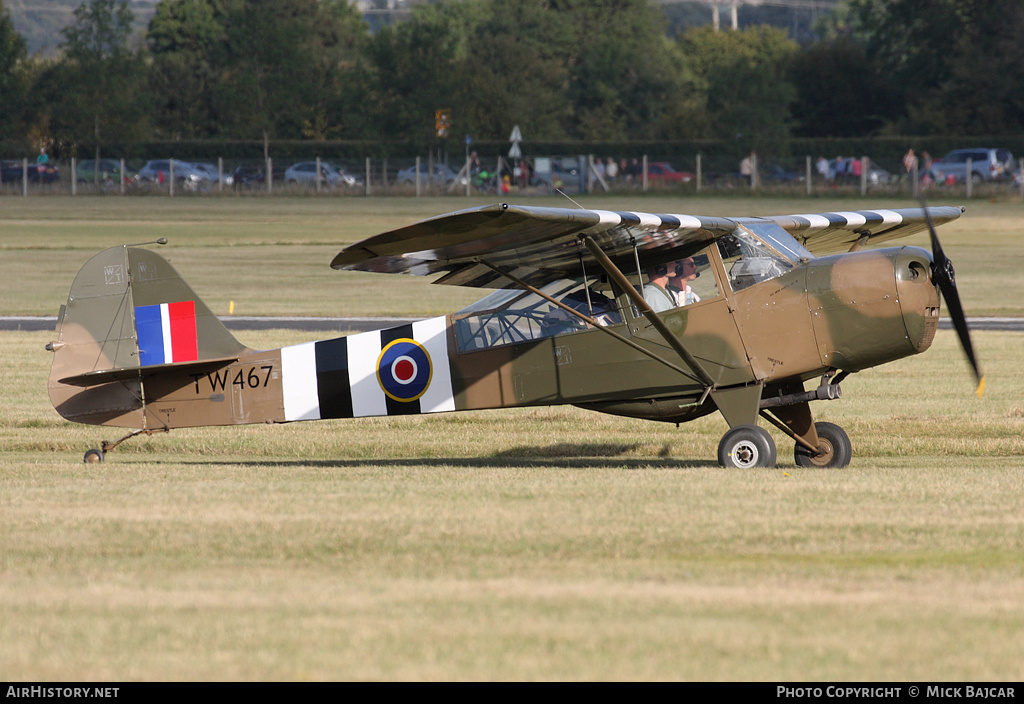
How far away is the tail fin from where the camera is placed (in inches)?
452

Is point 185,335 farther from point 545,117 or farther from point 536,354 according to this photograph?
point 545,117

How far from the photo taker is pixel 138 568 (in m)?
7.01

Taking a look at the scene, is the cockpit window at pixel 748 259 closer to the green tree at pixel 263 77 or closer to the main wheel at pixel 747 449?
the main wheel at pixel 747 449

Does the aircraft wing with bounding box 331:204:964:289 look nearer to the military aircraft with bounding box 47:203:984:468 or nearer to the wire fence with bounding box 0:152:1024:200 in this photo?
the military aircraft with bounding box 47:203:984:468

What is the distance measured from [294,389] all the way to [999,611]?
23.6ft

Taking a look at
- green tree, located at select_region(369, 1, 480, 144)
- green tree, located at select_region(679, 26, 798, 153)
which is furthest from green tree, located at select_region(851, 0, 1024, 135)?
green tree, located at select_region(369, 1, 480, 144)

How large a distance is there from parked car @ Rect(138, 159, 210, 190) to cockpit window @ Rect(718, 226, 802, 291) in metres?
63.9

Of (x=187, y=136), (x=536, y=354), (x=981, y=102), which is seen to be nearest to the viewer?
(x=536, y=354)

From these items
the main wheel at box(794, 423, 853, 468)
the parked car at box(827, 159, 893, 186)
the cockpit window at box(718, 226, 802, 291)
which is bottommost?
the main wheel at box(794, 423, 853, 468)

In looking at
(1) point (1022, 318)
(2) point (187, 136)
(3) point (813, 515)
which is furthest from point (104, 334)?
(2) point (187, 136)

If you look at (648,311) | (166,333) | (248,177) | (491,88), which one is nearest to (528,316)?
(648,311)

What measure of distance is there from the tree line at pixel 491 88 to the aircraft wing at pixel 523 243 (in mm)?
64360

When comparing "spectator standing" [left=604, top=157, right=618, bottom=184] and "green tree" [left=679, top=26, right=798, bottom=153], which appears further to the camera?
"green tree" [left=679, top=26, right=798, bottom=153]

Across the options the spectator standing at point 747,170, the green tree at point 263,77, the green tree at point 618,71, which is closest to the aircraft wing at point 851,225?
the spectator standing at point 747,170
